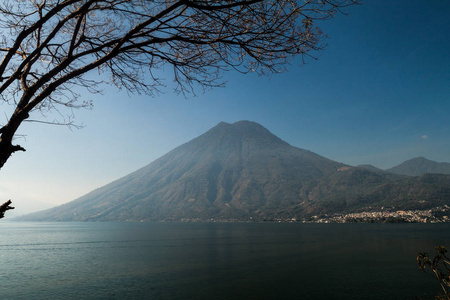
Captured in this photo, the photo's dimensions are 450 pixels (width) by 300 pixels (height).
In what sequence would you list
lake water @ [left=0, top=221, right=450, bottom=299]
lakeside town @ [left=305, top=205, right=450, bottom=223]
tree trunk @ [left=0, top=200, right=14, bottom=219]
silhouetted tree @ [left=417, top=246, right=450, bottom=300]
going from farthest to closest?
lakeside town @ [left=305, top=205, right=450, bottom=223] → lake water @ [left=0, top=221, right=450, bottom=299] → silhouetted tree @ [left=417, top=246, right=450, bottom=300] → tree trunk @ [left=0, top=200, right=14, bottom=219]

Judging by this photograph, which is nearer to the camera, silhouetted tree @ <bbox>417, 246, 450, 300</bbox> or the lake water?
silhouetted tree @ <bbox>417, 246, 450, 300</bbox>

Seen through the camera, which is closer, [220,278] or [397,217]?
[220,278]

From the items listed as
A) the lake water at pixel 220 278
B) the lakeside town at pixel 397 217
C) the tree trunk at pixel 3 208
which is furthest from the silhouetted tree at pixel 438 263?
the lakeside town at pixel 397 217

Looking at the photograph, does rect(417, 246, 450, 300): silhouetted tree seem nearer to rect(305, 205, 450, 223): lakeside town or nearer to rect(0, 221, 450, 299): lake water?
rect(0, 221, 450, 299): lake water

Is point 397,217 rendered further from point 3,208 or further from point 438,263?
point 3,208

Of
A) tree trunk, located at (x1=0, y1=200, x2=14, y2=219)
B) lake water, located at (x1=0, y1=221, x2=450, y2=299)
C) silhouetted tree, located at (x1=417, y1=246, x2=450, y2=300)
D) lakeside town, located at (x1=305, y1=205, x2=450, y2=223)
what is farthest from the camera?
lakeside town, located at (x1=305, y1=205, x2=450, y2=223)

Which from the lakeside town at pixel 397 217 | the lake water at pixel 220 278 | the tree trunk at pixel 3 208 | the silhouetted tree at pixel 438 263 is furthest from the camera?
the lakeside town at pixel 397 217

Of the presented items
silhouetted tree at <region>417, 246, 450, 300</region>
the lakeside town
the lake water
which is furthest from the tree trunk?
the lakeside town

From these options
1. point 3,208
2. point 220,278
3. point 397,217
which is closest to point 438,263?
point 3,208

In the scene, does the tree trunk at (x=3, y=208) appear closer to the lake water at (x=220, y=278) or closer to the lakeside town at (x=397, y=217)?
the lake water at (x=220, y=278)

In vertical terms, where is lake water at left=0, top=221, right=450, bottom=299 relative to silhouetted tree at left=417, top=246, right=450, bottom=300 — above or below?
below

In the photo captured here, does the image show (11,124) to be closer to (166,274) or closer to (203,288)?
(203,288)
